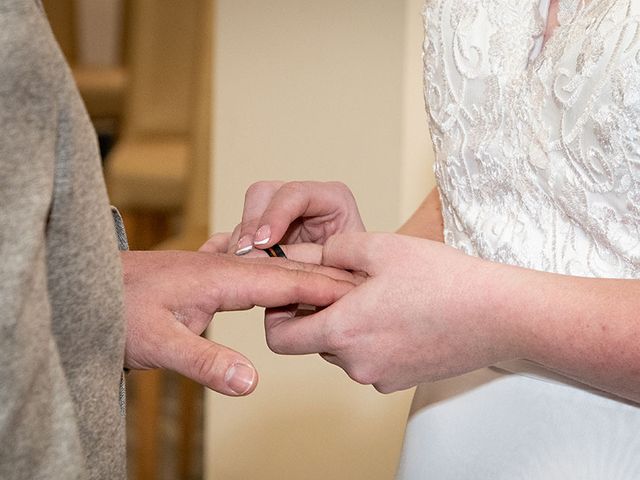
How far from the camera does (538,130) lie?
0.99 m

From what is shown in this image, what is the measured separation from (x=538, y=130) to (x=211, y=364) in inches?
15.6

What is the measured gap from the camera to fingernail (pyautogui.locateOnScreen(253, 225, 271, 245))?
1.06 meters

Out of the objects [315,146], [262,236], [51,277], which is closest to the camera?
[51,277]

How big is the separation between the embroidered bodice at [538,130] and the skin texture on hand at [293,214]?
0.38ft

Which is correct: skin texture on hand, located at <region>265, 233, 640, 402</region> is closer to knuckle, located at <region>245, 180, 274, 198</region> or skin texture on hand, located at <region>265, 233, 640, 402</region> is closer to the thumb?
the thumb

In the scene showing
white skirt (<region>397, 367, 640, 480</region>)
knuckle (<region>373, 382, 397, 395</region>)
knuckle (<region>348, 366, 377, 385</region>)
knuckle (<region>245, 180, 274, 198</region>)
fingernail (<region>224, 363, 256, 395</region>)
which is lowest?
white skirt (<region>397, 367, 640, 480</region>)

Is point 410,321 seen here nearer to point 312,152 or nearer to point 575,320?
point 575,320

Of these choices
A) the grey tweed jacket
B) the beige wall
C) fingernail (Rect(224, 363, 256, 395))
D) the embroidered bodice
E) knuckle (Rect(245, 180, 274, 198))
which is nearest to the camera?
the grey tweed jacket

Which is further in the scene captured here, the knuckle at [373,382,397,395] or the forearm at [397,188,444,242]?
the forearm at [397,188,444,242]

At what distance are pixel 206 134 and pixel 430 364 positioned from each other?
2364 mm

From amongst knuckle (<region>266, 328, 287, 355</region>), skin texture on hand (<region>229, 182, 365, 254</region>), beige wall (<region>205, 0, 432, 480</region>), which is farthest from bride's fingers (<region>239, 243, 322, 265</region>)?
beige wall (<region>205, 0, 432, 480</region>)

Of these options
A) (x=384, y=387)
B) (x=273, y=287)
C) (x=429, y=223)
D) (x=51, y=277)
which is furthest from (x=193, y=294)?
(x=429, y=223)

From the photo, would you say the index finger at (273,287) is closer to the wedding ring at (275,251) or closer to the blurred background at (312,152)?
the wedding ring at (275,251)

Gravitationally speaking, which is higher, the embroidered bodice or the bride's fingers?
the embroidered bodice
